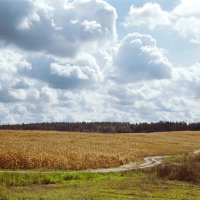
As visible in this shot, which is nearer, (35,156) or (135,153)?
(35,156)

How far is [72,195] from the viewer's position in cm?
2256

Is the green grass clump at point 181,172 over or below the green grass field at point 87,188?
over

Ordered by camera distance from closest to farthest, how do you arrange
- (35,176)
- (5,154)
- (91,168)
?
(35,176) → (5,154) → (91,168)

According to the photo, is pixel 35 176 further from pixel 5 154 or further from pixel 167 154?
pixel 167 154

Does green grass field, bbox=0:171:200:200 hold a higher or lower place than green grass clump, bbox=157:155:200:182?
lower

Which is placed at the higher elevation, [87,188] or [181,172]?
[181,172]

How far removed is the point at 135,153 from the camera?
57719 millimetres

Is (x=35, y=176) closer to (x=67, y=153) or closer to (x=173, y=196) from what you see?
(x=173, y=196)

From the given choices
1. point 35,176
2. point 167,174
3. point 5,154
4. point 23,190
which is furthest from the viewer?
point 5,154

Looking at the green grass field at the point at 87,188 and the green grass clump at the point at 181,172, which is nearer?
the green grass field at the point at 87,188

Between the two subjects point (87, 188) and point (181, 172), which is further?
point (181, 172)

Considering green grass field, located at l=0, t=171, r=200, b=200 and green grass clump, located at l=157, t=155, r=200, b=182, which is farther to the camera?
green grass clump, located at l=157, t=155, r=200, b=182

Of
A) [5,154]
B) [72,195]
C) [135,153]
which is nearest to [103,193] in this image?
[72,195]

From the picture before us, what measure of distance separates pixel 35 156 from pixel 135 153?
65.3ft
